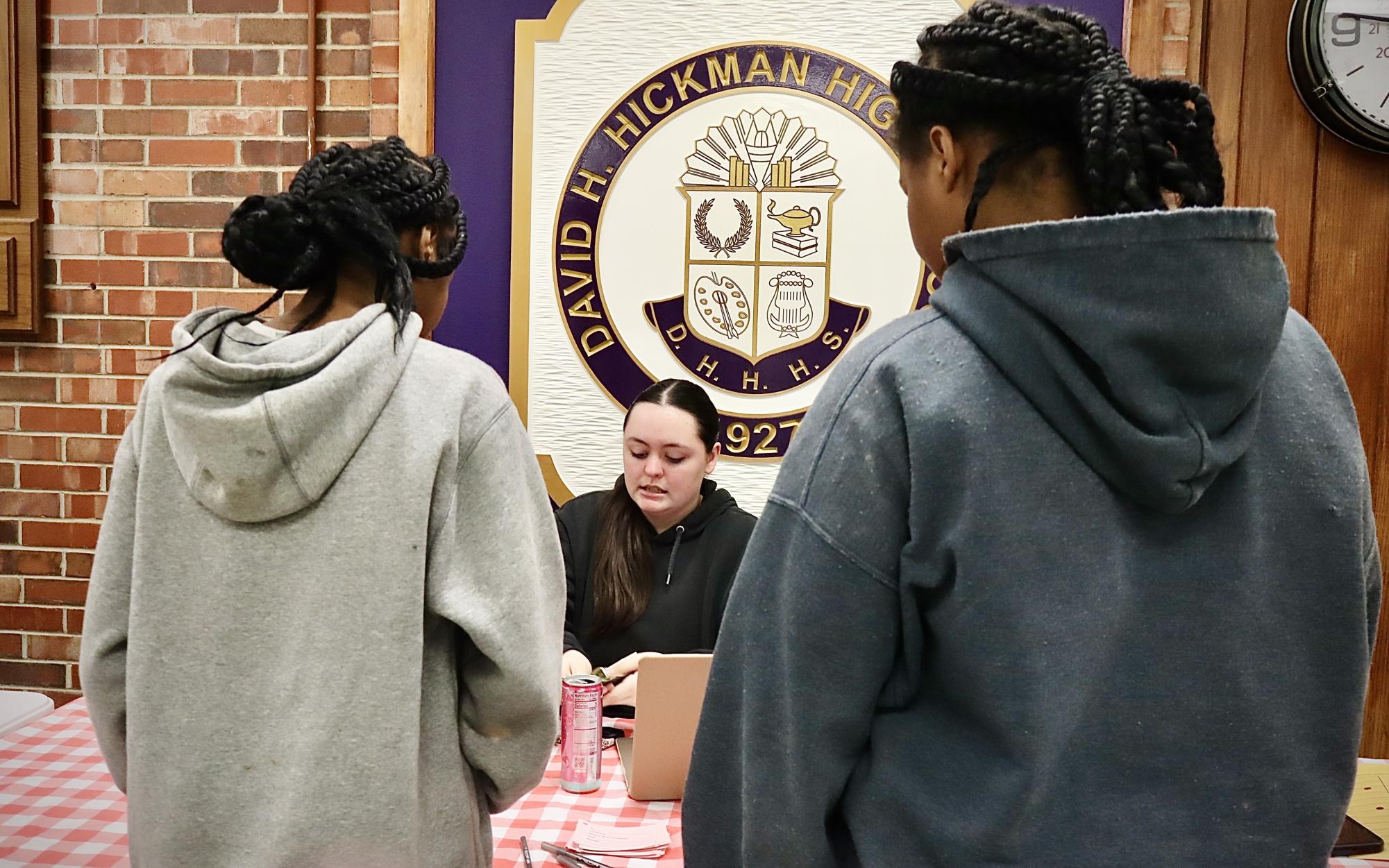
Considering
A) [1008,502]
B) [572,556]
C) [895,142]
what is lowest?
[572,556]

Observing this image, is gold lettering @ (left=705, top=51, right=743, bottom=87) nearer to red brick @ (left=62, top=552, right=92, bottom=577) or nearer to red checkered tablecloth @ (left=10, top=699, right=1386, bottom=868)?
red checkered tablecloth @ (left=10, top=699, right=1386, bottom=868)

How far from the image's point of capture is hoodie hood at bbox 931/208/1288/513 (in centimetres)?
74

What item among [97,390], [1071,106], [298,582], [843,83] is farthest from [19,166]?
[1071,106]

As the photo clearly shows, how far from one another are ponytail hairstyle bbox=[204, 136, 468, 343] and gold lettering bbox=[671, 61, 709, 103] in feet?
4.68

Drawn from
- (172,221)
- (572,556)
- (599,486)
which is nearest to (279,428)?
(572,556)

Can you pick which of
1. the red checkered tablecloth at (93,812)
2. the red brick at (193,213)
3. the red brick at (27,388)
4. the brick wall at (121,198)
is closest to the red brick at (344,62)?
the brick wall at (121,198)

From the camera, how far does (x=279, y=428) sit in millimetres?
1041

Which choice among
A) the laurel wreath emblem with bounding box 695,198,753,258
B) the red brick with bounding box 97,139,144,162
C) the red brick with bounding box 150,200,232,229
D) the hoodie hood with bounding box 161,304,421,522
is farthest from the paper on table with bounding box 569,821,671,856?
the red brick with bounding box 97,139,144,162

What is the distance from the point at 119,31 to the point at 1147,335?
108 inches

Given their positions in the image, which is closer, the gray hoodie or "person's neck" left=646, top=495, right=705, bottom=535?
the gray hoodie

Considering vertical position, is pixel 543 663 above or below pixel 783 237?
below

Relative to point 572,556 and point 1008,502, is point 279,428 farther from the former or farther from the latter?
point 572,556

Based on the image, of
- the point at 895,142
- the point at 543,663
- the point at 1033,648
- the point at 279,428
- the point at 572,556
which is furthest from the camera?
the point at 572,556

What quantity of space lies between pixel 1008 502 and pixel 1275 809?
319 millimetres
